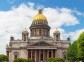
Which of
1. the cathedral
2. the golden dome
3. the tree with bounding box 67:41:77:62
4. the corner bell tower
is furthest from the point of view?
the golden dome

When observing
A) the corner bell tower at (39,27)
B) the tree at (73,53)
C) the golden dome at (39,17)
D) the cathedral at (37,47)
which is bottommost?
the tree at (73,53)

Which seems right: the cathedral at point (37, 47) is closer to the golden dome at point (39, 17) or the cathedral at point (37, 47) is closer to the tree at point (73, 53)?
the golden dome at point (39, 17)

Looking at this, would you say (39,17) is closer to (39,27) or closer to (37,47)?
(39,27)

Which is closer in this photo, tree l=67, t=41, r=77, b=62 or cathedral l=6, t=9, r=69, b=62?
tree l=67, t=41, r=77, b=62

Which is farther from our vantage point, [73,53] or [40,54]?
[40,54]

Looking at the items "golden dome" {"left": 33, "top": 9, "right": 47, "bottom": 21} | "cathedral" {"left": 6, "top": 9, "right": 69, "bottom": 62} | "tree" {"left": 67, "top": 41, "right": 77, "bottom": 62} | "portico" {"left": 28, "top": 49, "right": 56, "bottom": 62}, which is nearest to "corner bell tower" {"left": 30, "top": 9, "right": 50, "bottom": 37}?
"golden dome" {"left": 33, "top": 9, "right": 47, "bottom": 21}

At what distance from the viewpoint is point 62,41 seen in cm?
14012

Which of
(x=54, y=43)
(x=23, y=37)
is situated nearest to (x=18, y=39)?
(x=23, y=37)

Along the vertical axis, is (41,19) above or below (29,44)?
above

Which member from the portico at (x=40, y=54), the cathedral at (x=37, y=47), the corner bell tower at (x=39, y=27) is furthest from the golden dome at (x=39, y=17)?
the portico at (x=40, y=54)

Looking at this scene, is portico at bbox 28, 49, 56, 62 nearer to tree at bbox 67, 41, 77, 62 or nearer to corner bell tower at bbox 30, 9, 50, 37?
corner bell tower at bbox 30, 9, 50, 37

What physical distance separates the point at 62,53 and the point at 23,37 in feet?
51.6

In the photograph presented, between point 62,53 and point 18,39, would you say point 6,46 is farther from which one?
point 62,53

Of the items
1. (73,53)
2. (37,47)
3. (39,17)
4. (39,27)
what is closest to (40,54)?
(37,47)
